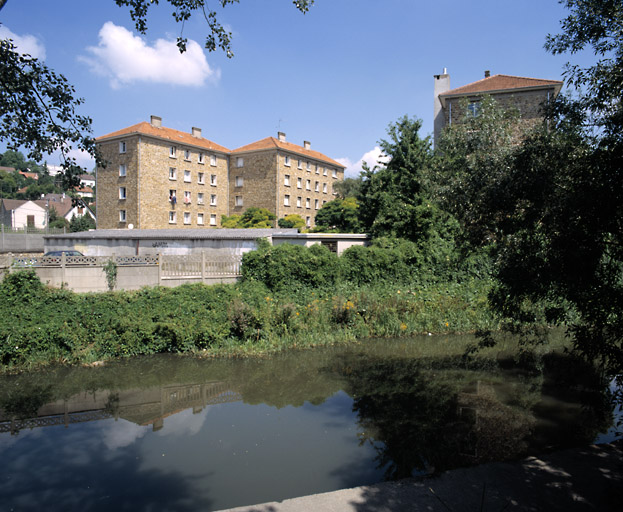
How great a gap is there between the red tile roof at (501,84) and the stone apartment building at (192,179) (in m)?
21.6

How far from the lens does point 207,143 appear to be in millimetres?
48281

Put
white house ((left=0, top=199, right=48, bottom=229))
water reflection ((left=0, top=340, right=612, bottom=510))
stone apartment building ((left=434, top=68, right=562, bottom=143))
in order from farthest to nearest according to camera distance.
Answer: white house ((left=0, top=199, right=48, bottom=229)), stone apartment building ((left=434, top=68, right=562, bottom=143)), water reflection ((left=0, top=340, right=612, bottom=510))

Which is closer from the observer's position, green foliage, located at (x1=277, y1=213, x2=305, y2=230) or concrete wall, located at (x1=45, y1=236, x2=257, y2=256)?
concrete wall, located at (x1=45, y1=236, x2=257, y2=256)

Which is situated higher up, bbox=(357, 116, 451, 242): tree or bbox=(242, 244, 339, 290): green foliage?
bbox=(357, 116, 451, 242): tree

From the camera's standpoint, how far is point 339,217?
34156 mm

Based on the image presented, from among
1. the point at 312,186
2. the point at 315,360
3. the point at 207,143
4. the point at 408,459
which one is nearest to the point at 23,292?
the point at 315,360

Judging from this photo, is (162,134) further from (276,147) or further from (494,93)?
(494,93)

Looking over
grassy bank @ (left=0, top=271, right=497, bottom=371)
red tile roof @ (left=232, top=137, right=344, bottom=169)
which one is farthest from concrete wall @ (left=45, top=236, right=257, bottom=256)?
red tile roof @ (left=232, top=137, right=344, bottom=169)

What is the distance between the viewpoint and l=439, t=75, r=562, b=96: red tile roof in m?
28.1

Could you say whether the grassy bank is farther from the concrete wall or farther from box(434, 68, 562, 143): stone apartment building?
box(434, 68, 562, 143): stone apartment building

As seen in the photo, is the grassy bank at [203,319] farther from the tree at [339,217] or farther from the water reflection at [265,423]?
the tree at [339,217]

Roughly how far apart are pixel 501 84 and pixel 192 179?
2981 cm

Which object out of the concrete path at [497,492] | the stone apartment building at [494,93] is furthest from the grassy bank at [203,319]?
the stone apartment building at [494,93]

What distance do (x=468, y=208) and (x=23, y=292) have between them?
12.7 m
